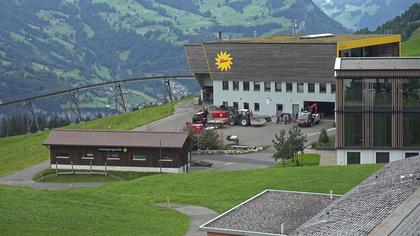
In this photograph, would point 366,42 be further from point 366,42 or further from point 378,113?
point 378,113

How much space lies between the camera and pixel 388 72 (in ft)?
169

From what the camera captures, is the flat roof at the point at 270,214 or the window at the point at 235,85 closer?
the flat roof at the point at 270,214

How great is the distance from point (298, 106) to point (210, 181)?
103ft

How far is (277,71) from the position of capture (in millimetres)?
75625

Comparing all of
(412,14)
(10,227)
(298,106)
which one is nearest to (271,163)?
(298,106)

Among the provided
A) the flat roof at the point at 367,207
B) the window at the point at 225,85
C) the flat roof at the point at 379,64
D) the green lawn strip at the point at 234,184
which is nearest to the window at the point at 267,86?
the window at the point at 225,85

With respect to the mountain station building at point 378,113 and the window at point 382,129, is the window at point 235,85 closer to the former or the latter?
the mountain station building at point 378,113

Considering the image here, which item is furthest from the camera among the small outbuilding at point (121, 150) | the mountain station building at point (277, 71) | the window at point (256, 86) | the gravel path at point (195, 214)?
the window at point (256, 86)

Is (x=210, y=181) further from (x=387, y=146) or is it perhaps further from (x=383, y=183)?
(x=383, y=183)

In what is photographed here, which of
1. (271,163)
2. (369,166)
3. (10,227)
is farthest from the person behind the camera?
(271,163)

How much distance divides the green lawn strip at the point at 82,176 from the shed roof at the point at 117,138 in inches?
79.8

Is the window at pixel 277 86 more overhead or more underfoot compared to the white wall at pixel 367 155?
more overhead

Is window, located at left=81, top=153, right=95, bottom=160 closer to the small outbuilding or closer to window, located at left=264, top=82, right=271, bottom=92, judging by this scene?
the small outbuilding

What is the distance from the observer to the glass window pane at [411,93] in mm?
51688
